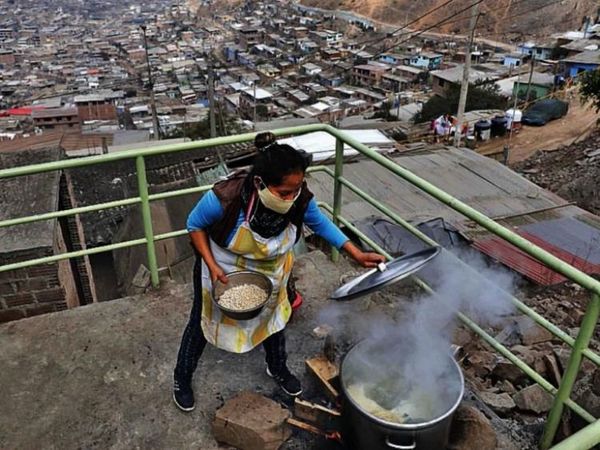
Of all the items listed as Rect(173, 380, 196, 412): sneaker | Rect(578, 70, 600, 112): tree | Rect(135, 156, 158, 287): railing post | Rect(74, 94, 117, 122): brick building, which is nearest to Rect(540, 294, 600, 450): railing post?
Rect(173, 380, 196, 412): sneaker

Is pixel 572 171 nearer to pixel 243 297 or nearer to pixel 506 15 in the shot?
pixel 243 297

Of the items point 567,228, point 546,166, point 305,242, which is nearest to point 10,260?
point 305,242

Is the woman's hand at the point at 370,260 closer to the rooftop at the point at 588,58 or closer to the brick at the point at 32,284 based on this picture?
the brick at the point at 32,284

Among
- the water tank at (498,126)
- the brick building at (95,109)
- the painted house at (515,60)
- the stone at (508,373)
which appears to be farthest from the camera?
the painted house at (515,60)

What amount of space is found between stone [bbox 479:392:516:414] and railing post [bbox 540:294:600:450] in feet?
1.71

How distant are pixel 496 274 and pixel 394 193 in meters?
2.94

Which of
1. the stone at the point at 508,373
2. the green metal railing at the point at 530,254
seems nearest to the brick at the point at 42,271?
the green metal railing at the point at 530,254

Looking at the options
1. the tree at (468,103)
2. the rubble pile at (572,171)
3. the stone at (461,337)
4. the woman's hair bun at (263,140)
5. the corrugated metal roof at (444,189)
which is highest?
the woman's hair bun at (263,140)

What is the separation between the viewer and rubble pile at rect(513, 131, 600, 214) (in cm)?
1366

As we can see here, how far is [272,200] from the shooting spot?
2393 mm

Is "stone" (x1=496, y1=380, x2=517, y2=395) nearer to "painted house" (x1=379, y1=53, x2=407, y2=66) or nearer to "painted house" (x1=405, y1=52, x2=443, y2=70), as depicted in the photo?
"painted house" (x1=405, y1=52, x2=443, y2=70)

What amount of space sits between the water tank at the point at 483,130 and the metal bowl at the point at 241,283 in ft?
73.6

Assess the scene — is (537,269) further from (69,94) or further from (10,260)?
(69,94)

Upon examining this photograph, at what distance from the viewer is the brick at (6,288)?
4.39 m
